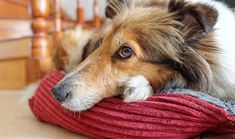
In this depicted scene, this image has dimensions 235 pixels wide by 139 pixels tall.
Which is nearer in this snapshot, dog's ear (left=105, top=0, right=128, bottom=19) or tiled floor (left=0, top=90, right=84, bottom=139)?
tiled floor (left=0, top=90, right=84, bottom=139)

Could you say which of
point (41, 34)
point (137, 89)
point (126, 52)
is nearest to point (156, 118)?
point (137, 89)

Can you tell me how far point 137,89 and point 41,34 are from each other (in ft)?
4.47

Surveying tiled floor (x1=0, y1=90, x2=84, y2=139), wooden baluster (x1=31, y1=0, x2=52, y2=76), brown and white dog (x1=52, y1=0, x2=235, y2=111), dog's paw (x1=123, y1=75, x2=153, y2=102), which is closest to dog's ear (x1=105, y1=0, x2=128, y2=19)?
brown and white dog (x1=52, y1=0, x2=235, y2=111)

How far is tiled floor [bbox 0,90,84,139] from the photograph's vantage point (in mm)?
1303

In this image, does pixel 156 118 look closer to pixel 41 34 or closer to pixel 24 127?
pixel 24 127

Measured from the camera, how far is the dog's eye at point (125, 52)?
4.00ft

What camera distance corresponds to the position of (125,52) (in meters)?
1.23

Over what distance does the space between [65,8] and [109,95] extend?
3.19 metres

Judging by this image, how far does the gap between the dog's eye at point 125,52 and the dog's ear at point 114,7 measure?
0.30 metres

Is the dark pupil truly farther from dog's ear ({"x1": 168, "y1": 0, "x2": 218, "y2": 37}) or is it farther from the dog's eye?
dog's ear ({"x1": 168, "y1": 0, "x2": 218, "y2": 37})

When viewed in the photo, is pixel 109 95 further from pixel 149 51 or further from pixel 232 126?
pixel 232 126

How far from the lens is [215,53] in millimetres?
1259

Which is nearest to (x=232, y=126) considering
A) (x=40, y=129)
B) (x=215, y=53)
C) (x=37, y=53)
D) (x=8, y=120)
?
(x=215, y=53)

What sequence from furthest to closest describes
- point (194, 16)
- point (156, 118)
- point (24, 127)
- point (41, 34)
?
point (41, 34)
point (24, 127)
point (194, 16)
point (156, 118)
